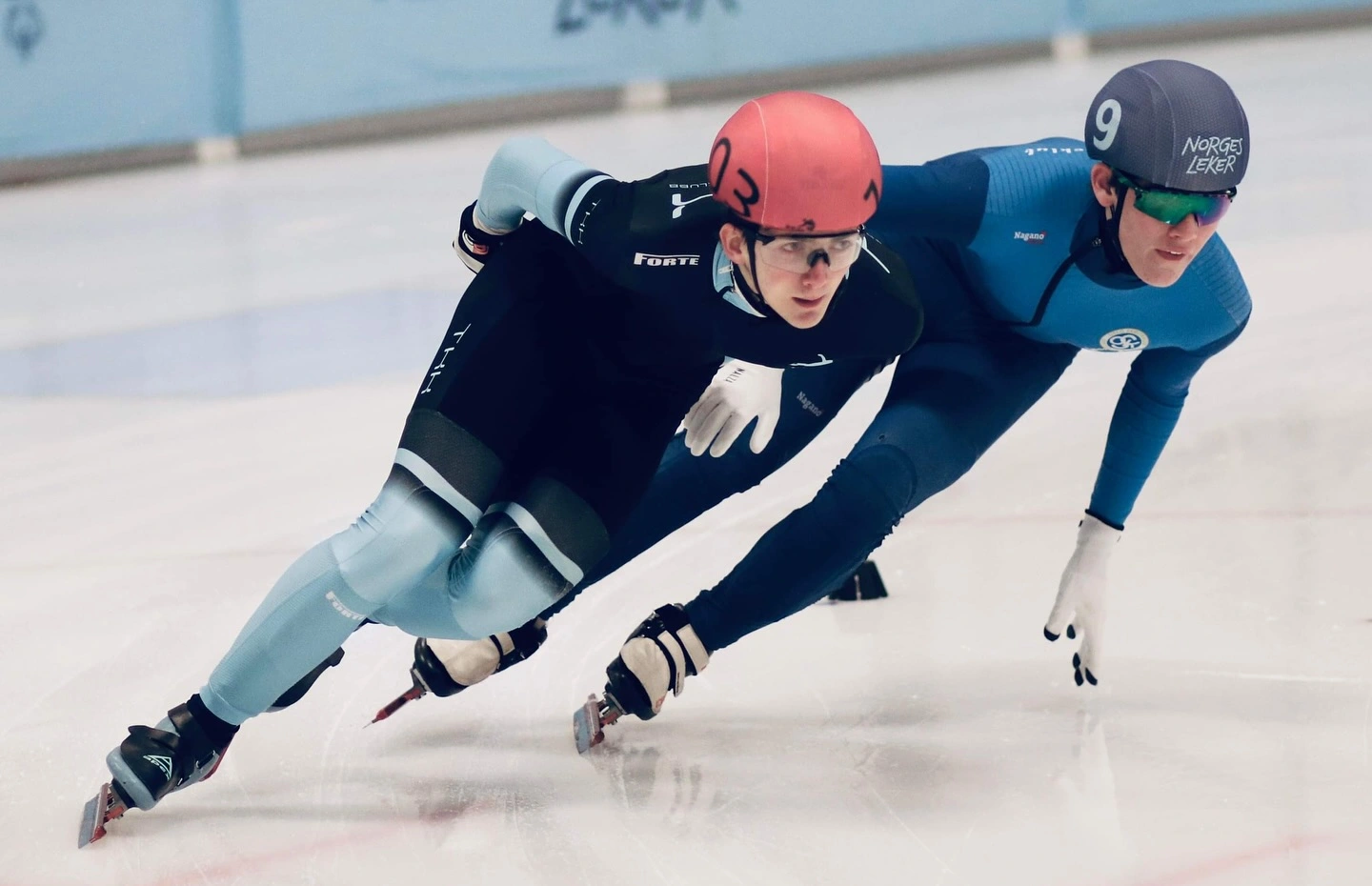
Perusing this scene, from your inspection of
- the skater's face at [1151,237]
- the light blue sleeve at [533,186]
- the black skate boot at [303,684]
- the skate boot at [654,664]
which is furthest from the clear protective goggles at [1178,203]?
the black skate boot at [303,684]

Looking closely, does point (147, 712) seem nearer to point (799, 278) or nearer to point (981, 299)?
point (799, 278)

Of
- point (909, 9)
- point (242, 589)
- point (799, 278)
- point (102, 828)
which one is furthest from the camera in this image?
point (909, 9)

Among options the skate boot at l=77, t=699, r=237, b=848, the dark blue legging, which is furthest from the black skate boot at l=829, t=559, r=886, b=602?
the skate boot at l=77, t=699, r=237, b=848

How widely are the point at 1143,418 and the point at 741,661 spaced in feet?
3.09

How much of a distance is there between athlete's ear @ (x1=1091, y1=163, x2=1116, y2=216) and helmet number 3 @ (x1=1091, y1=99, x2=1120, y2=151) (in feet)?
0.14

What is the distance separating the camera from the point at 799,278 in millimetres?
2564

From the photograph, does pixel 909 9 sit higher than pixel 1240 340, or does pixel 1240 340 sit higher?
pixel 909 9

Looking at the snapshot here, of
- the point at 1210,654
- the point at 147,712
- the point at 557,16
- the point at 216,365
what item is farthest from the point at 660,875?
the point at 557,16

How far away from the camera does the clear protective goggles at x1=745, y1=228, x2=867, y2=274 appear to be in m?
2.53

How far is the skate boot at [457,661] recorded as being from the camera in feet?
10.2

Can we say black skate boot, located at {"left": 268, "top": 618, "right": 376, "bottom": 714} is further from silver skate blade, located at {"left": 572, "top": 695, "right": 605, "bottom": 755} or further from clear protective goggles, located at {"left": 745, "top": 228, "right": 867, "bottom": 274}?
clear protective goggles, located at {"left": 745, "top": 228, "right": 867, "bottom": 274}

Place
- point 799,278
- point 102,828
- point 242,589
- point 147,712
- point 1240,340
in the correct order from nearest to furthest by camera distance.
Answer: point 799,278
point 102,828
point 147,712
point 242,589
point 1240,340

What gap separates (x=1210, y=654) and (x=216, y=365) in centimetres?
350

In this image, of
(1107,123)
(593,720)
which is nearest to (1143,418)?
(1107,123)
